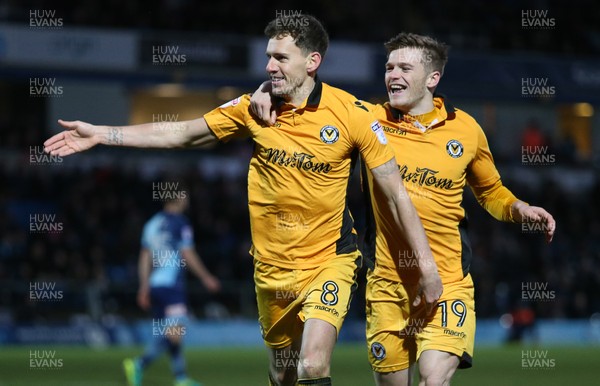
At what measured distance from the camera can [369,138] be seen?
6703 mm

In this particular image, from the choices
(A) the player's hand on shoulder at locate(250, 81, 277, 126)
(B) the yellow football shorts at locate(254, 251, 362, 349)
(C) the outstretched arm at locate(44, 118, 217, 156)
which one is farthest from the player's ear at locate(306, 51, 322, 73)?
(B) the yellow football shorts at locate(254, 251, 362, 349)

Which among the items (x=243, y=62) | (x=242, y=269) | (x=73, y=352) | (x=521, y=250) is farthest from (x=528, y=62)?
(x=73, y=352)

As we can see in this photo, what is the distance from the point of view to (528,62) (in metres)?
25.2

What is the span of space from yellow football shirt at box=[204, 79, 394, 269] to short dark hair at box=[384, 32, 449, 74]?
1.59 ft

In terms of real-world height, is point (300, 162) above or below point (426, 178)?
above

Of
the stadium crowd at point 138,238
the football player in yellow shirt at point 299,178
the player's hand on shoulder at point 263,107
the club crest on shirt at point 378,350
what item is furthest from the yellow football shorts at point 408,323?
the stadium crowd at point 138,238

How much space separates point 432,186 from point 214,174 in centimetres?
1811

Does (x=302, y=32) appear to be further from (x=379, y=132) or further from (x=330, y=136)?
(x=379, y=132)

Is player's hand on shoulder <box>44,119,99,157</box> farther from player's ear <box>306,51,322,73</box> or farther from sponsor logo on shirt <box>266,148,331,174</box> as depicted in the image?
player's ear <box>306,51,322,73</box>

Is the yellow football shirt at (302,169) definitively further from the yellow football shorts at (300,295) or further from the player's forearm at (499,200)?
the player's forearm at (499,200)

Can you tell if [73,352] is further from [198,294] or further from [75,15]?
[75,15]

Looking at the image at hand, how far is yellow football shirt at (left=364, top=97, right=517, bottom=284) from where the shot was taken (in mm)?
6934

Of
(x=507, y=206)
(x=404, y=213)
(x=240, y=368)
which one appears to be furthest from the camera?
(x=240, y=368)

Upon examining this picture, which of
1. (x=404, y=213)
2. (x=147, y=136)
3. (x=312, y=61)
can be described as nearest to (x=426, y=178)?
(x=404, y=213)
